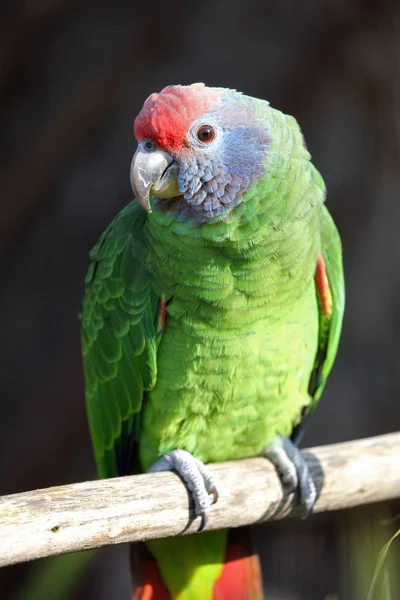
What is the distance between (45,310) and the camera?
3287 millimetres

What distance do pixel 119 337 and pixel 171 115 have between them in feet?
1.85

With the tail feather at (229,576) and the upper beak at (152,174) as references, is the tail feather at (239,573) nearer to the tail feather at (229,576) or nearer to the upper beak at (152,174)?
the tail feather at (229,576)

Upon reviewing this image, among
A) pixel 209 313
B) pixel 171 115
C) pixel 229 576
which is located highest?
pixel 171 115

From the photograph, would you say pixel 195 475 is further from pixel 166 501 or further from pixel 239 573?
pixel 239 573

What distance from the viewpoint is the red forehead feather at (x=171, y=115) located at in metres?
1.48

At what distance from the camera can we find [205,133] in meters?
1.51

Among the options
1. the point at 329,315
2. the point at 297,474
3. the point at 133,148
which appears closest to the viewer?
the point at 297,474

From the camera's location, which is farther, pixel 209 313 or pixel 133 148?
pixel 133 148

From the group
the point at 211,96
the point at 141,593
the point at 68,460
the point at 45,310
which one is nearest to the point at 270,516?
the point at 141,593

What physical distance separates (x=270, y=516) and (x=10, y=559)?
25.8 inches

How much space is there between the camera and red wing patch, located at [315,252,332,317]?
6.03 ft

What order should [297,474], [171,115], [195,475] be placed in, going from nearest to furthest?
[171,115]
[195,475]
[297,474]

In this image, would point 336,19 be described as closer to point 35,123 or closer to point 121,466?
point 35,123

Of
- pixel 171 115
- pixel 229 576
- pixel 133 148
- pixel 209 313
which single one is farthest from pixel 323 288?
pixel 133 148
